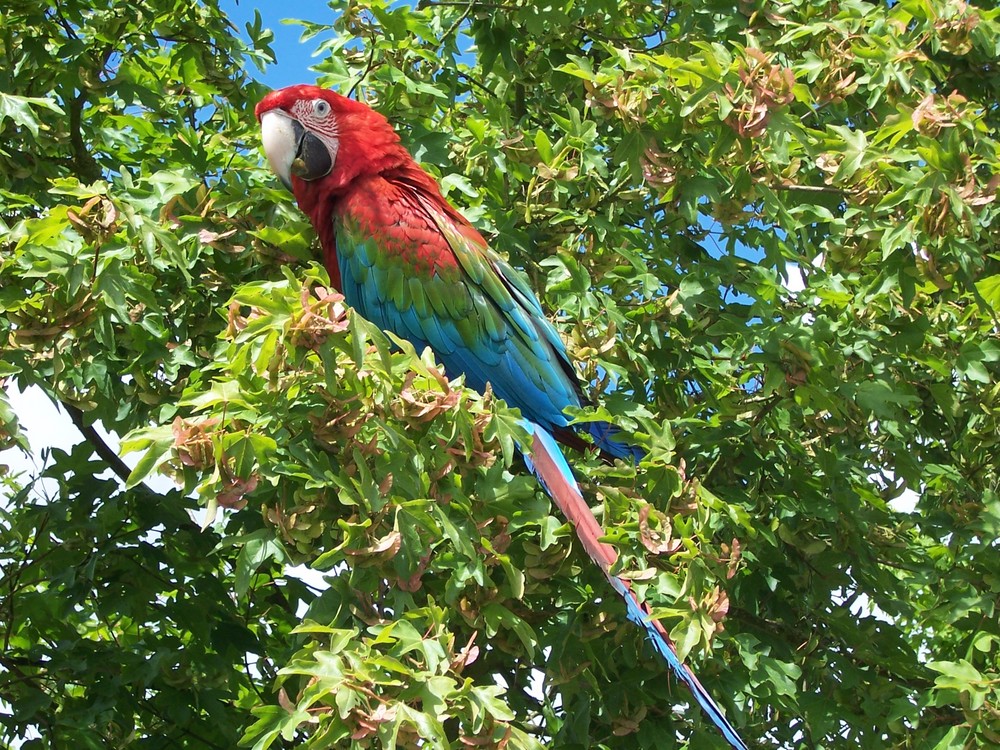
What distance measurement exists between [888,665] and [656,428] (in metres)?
1.20

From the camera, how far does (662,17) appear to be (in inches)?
181

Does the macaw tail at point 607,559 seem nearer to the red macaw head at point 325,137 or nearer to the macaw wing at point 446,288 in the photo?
the macaw wing at point 446,288

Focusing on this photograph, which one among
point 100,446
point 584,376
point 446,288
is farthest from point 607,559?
point 100,446

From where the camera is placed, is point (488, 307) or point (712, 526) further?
point (488, 307)

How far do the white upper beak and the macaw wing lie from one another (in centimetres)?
26

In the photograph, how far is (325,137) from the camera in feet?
13.1

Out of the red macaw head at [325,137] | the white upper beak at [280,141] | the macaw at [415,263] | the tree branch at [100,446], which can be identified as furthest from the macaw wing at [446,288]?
the tree branch at [100,446]

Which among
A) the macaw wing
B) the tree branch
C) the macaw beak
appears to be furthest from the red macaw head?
the tree branch

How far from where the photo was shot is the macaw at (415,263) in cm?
378

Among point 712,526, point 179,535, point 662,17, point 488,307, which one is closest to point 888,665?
point 712,526

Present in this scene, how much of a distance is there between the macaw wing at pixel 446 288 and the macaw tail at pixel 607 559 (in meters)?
0.47

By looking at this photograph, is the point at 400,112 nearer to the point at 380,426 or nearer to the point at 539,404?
the point at 539,404

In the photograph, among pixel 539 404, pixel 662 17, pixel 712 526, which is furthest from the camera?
pixel 662 17

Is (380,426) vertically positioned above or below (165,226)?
below
